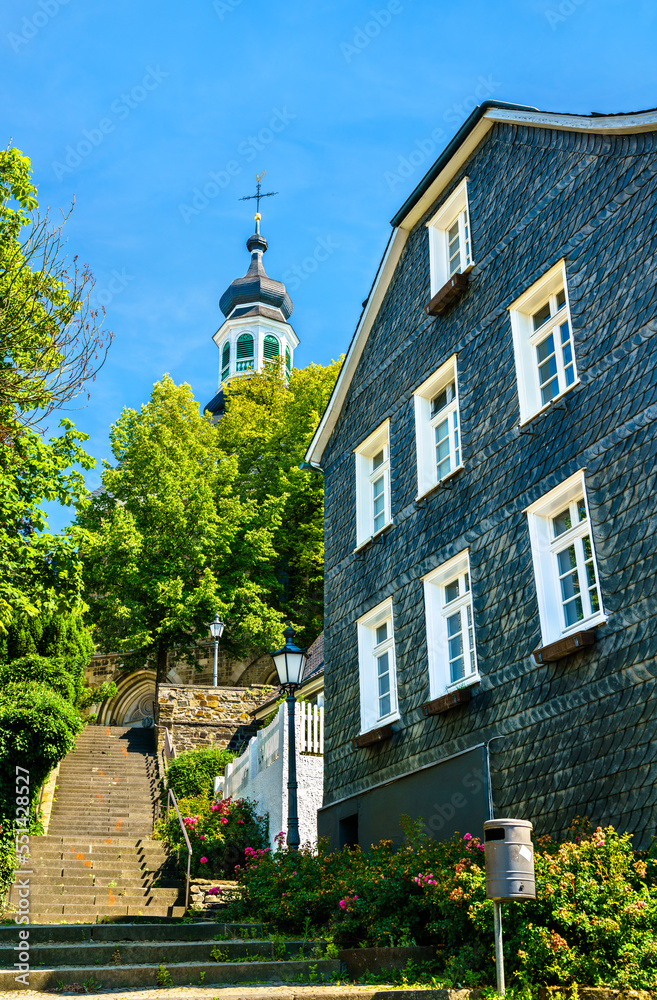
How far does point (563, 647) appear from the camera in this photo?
30.4 ft

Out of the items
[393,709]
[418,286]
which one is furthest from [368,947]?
[418,286]

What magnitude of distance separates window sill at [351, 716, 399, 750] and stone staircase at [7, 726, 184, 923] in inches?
146

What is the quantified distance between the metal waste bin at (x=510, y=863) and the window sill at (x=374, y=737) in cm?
625

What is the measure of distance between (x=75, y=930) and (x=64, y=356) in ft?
22.3

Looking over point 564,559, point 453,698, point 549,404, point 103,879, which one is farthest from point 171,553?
point 564,559

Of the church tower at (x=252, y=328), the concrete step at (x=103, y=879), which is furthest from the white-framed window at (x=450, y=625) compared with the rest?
the church tower at (x=252, y=328)

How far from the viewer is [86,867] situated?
612 inches

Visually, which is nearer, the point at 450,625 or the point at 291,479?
the point at 450,625

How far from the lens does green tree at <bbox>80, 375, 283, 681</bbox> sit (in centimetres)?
2800

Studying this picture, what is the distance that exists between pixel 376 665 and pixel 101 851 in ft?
20.7

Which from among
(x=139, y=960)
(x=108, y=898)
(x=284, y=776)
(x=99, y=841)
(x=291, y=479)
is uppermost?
(x=291, y=479)

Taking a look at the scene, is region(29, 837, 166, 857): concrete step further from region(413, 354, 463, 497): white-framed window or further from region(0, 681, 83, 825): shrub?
region(413, 354, 463, 497): white-framed window
